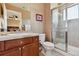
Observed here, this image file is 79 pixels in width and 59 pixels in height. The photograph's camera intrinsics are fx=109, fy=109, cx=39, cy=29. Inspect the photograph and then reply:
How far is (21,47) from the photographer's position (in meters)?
1.70

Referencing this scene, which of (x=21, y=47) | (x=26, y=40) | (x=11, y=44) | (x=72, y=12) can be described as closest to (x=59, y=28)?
(x=72, y=12)

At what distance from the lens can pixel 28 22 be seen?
191 cm

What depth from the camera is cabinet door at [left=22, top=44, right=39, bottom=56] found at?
1765mm

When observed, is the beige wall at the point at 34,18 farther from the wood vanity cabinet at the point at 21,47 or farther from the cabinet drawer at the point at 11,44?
the cabinet drawer at the point at 11,44

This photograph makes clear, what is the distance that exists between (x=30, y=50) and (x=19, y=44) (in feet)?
0.93

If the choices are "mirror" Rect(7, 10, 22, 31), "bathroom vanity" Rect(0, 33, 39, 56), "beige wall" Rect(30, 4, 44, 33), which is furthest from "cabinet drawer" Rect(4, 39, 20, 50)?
"beige wall" Rect(30, 4, 44, 33)

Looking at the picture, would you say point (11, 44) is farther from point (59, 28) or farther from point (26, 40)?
point (59, 28)

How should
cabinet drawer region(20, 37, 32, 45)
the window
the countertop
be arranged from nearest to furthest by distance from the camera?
1. the countertop
2. cabinet drawer region(20, 37, 32, 45)
3. the window


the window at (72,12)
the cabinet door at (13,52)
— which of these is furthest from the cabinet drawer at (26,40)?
the window at (72,12)

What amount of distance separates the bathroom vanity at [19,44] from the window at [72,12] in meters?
0.68

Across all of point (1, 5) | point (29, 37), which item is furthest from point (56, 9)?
point (1, 5)

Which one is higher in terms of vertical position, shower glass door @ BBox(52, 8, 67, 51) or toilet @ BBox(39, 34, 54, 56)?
shower glass door @ BBox(52, 8, 67, 51)

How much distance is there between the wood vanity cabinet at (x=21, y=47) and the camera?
57.5 inches

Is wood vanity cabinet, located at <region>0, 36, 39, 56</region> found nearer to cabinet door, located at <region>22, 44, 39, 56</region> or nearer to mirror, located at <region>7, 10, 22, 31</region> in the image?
cabinet door, located at <region>22, 44, 39, 56</region>
